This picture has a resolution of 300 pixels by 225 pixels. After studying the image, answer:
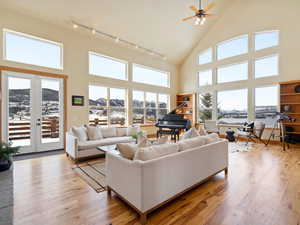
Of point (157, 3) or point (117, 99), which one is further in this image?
point (117, 99)

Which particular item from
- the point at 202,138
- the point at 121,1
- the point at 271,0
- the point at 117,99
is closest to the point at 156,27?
the point at 121,1

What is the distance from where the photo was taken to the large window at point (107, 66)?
19.3 feet

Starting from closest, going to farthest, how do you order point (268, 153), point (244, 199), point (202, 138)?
point (244, 199)
point (202, 138)
point (268, 153)

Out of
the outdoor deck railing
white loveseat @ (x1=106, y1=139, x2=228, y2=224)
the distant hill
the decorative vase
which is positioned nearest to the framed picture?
the distant hill

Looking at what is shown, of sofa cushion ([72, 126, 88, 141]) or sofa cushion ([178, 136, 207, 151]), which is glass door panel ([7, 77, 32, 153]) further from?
sofa cushion ([178, 136, 207, 151])

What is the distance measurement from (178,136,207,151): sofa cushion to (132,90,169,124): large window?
16.0 ft

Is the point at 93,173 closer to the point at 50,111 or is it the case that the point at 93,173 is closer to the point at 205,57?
the point at 50,111

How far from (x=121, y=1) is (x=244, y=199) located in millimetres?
5789

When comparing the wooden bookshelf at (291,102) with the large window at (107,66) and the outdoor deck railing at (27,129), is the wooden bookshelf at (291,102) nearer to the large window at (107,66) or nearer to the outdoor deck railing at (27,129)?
the large window at (107,66)

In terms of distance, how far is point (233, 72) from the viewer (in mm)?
7094

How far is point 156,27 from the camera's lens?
6.18 m

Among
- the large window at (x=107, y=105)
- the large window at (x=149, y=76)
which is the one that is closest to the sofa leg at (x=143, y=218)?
the large window at (x=107, y=105)

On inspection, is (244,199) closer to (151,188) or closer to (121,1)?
(151,188)

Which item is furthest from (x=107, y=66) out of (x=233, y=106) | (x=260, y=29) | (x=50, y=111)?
(x=260, y=29)
